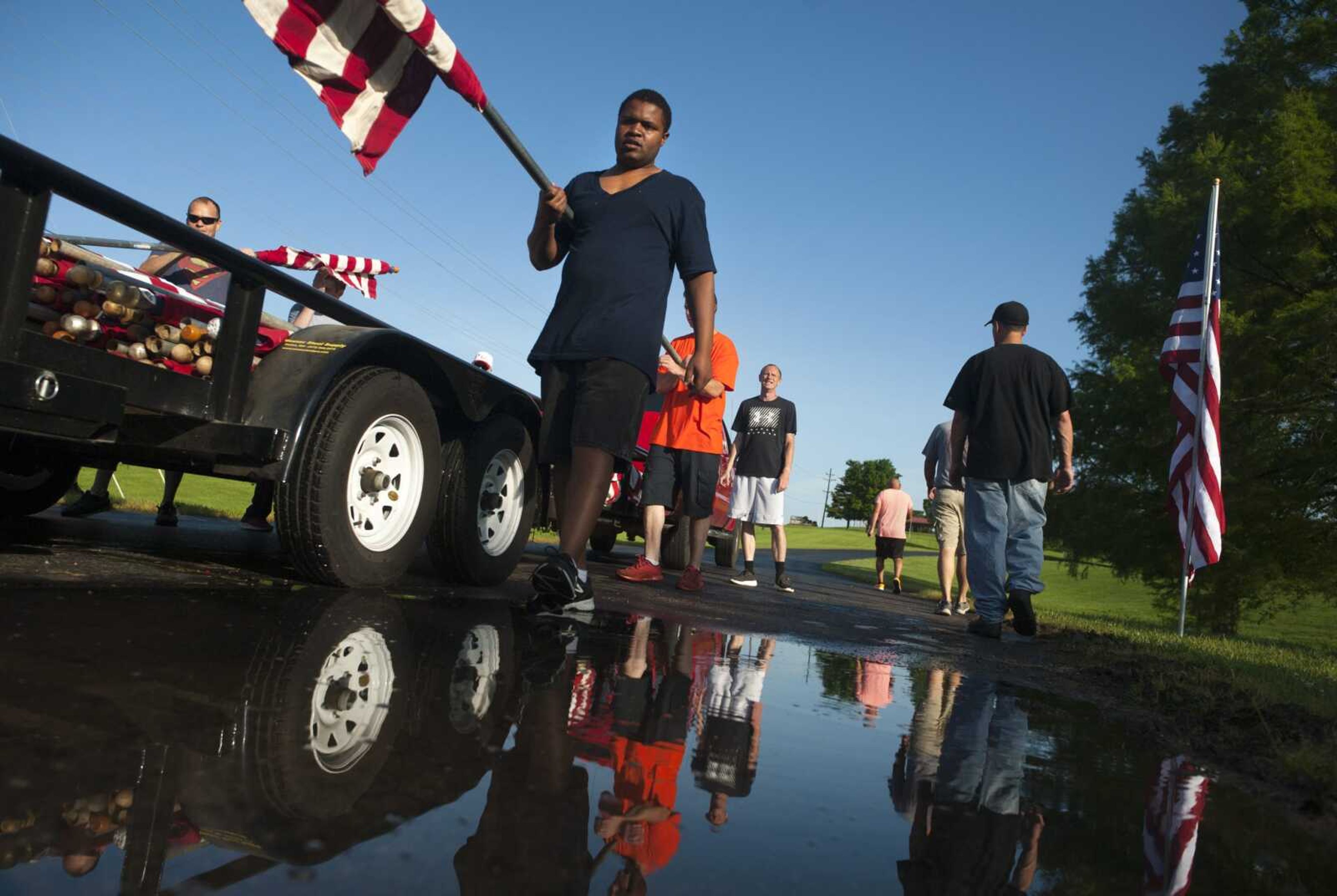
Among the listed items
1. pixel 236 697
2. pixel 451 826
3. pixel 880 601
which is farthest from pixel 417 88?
pixel 880 601

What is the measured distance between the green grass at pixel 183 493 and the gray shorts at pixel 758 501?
4508 millimetres

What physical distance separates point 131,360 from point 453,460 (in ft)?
5.33

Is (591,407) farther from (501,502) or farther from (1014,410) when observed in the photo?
(1014,410)

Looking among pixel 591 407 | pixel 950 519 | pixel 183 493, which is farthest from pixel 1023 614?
pixel 183 493

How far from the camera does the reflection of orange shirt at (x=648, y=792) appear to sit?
129 centimetres

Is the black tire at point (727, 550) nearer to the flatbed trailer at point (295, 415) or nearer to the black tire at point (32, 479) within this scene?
the flatbed trailer at point (295, 415)

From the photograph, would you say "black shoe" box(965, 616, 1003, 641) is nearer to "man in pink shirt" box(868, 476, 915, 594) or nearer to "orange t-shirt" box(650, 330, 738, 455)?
"orange t-shirt" box(650, 330, 738, 455)

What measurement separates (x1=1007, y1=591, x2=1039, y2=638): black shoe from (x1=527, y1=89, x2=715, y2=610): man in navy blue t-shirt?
113 inches

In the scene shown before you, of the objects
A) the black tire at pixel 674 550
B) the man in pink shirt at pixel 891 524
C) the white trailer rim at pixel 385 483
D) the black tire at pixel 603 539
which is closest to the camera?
the white trailer rim at pixel 385 483

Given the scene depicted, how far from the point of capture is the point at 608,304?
3.94 m

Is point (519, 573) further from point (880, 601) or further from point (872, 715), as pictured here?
point (880, 601)

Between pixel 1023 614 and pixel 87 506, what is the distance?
20.1ft

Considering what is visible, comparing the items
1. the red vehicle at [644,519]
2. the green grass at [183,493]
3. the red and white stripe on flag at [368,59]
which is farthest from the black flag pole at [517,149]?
the green grass at [183,493]

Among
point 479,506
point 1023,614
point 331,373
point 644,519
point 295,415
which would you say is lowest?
point 1023,614
